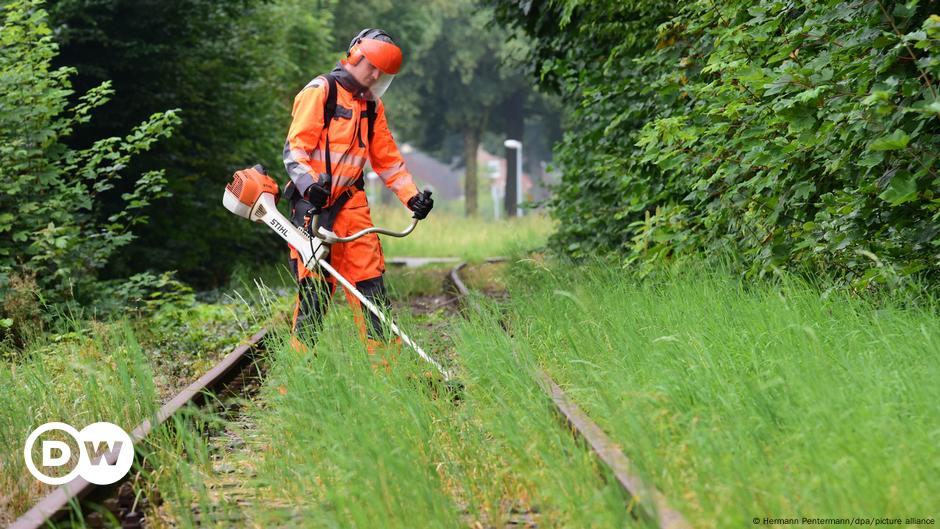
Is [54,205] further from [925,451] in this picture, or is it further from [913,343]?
[925,451]

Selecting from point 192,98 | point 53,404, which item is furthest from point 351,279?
point 192,98

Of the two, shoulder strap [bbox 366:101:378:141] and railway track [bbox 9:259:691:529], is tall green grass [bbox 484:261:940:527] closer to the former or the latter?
railway track [bbox 9:259:691:529]

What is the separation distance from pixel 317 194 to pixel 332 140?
450 mm

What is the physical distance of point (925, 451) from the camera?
3688 mm

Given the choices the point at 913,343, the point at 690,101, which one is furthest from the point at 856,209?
the point at 690,101

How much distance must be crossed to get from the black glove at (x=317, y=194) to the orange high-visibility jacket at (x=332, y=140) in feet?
0.15

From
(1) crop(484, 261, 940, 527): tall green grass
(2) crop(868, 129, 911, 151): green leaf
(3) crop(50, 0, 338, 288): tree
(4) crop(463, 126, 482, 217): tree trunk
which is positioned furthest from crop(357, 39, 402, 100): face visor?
(4) crop(463, 126, 482, 217): tree trunk

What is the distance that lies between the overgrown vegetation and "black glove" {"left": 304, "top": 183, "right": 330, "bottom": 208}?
90.1 inches

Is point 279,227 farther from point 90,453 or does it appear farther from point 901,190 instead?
point 901,190

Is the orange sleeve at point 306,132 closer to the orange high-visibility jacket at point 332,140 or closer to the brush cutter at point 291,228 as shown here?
the orange high-visibility jacket at point 332,140

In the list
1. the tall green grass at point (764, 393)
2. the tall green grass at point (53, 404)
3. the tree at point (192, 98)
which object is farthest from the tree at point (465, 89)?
the tall green grass at point (764, 393)

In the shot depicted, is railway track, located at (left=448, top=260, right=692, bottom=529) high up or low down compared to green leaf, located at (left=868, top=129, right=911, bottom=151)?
down

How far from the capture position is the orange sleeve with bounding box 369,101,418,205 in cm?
731

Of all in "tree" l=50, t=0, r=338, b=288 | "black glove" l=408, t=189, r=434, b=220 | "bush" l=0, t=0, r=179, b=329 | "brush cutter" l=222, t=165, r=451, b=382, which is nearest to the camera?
"brush cutter" l=222, t=165, r=451, b=382
